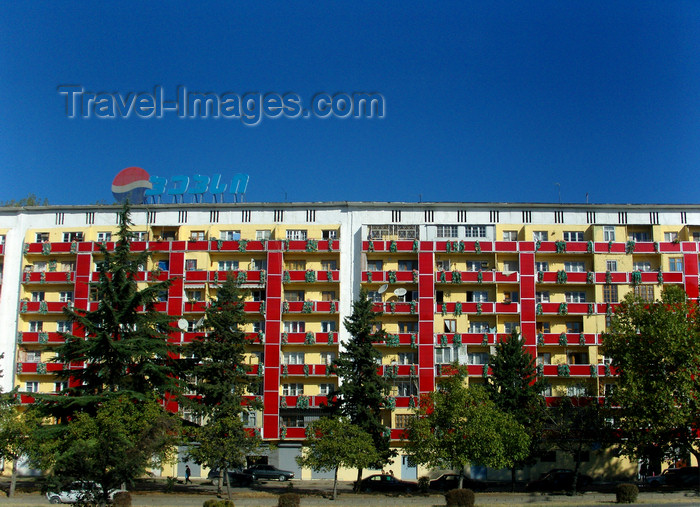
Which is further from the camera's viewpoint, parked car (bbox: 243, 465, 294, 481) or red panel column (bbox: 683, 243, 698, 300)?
red panel column (bbox: 683, 243, 698, 300)

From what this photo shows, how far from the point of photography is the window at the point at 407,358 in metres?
73.4

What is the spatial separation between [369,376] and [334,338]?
34.0 feet

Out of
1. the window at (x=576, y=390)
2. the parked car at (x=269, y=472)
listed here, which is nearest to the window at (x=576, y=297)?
the window at (x=576, y=390)

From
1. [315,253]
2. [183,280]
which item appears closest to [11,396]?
[183,280]

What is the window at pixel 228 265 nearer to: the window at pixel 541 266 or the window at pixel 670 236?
the window at pixel 541 266

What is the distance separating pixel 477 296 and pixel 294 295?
1738 cm

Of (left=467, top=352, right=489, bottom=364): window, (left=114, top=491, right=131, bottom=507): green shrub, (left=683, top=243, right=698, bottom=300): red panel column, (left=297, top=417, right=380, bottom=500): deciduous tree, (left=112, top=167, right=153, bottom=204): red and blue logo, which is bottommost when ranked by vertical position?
(left=114, top=491, right=131, bottom=507): green shrub

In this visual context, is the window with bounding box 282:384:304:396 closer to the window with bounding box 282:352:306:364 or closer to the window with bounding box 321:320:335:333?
the window with bounding box 282:352:306:364

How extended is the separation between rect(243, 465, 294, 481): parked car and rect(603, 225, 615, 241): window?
36.6 m

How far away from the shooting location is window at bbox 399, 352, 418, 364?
73438 mm

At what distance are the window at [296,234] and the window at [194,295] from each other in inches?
399

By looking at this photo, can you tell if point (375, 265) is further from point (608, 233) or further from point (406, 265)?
point (608, 233)

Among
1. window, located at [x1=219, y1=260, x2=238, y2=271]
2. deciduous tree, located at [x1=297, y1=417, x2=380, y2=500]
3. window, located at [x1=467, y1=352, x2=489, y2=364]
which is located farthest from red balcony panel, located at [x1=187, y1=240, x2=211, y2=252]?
window, located at [x1=467, y1=352, x2=489, y2=364]

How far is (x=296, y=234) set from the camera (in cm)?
7706
